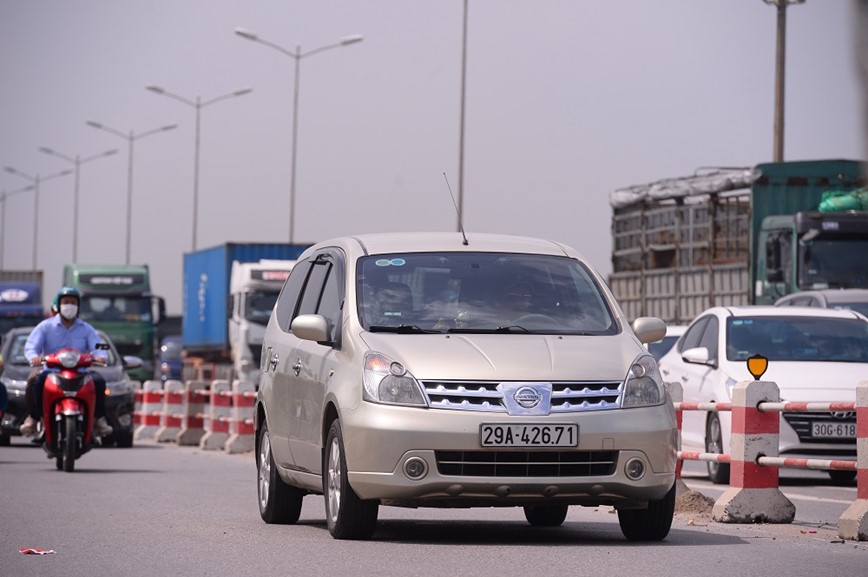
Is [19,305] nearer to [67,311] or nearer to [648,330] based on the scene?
[67,311]

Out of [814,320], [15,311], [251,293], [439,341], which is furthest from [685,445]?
[15,311]

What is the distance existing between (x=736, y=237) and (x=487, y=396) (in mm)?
20956

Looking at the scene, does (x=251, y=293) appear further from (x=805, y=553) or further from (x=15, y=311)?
(x=805, y=553)

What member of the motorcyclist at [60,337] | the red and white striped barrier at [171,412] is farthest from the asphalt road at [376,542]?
the red and white striped barrier at [171,412]

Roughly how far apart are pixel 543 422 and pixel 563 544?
0.81 metres

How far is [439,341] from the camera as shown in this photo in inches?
389

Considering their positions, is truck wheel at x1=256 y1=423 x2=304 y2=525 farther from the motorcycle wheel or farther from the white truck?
the white truck

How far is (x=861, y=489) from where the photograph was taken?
1041cm

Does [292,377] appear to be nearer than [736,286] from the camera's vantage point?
Yes

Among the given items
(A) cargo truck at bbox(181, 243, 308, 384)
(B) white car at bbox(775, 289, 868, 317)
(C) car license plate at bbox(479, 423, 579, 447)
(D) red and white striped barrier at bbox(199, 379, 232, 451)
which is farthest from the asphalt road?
(A) cargo truck at bbox(181, 243, 308, 384)

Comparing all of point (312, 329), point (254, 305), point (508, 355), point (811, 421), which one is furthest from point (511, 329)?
point (254, 305)

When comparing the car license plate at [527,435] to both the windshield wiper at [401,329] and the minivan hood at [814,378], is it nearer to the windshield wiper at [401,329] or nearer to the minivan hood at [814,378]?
the windshield wiper at [401,329]

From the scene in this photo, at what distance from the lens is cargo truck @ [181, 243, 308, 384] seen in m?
45.5

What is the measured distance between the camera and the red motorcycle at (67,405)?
18.3 metres
